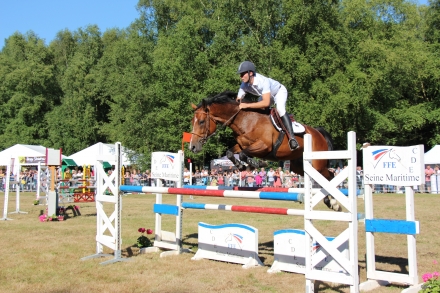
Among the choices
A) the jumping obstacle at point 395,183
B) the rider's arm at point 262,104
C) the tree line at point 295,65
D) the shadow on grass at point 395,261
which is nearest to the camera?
the jumping obstacle at point 395,183

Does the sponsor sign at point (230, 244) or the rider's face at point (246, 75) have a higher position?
the rider's face at point (246, 75)

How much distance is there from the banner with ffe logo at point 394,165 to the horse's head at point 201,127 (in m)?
2.27

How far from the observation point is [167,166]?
7.76m

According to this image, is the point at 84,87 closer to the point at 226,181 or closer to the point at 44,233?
the point at 226,181

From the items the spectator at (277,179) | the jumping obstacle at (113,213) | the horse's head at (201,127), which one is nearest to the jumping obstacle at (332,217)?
the horse's head at (201,127)

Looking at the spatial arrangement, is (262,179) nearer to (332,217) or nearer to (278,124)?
(278,124)

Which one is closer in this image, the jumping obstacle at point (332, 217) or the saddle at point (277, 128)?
the jumping obstacle at point (332, 217)

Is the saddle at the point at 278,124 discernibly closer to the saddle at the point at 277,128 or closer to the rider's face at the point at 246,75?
the saddle at the point at 277,128

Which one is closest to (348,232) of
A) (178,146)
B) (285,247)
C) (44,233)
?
(285,247)

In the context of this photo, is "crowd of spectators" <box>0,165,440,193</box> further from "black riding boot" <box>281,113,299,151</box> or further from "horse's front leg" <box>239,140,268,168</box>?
"horse's front leg" <box>239,140,268,168</box>

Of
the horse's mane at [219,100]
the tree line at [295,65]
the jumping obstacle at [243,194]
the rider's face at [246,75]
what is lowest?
the jumping obstacle at [243,194]

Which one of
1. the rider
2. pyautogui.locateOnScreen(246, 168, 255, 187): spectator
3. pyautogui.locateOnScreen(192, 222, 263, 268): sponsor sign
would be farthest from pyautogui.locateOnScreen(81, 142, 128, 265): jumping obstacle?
pyautogui.locateOnScreen(246, 168, 255, 187): spectator

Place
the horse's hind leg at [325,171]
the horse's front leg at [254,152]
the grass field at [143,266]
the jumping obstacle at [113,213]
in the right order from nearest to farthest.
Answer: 1. the grass field at [143,266]
2. the horse's front leg at [254,152]
3. the horse's hind leg at [325,171]
4. the jumping obstacle at [113,213]

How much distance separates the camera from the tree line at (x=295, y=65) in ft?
100
